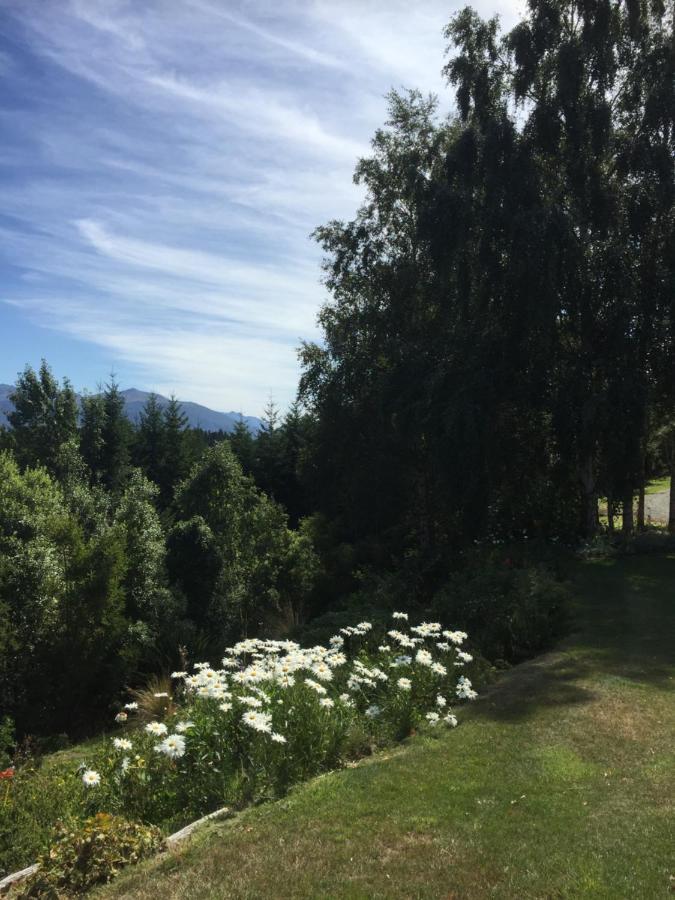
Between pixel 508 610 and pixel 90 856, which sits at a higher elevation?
pixel 508 610

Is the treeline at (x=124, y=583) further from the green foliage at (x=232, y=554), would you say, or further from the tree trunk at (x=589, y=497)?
the tree trunk at (x=589, y=497)

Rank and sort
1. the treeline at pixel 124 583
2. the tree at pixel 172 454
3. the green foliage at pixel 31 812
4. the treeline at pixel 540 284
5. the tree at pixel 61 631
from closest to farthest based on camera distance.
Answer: the green foliage at pixel 31 812 → the tree at pixel 61 631 → the treeline at pixel 124 583 → the treeline at pixel 540 284 → the tree at pixel 172 454

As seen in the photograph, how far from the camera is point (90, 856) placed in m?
3.58

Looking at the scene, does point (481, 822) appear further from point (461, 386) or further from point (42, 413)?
point (42, 413)

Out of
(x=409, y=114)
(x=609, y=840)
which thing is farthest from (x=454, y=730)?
(x=409, y=114)

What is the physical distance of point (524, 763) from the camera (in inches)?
193

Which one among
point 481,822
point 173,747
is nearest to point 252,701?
point 173,747

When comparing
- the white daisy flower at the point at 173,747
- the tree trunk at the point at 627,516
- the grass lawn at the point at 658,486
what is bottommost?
the white daisy flower at the point at 173,747

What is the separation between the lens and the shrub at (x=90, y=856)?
11.3 ft

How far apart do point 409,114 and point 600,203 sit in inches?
239

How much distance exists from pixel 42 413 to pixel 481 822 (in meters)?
33.6

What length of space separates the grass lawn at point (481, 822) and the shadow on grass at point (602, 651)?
0.14 metres

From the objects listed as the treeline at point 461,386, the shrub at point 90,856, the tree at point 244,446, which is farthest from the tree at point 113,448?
the shrub at point 90,856

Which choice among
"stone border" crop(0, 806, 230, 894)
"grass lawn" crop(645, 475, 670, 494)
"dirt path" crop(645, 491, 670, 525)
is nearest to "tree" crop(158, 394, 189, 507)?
"dirt path" crop(645, 491, 670, 525)
